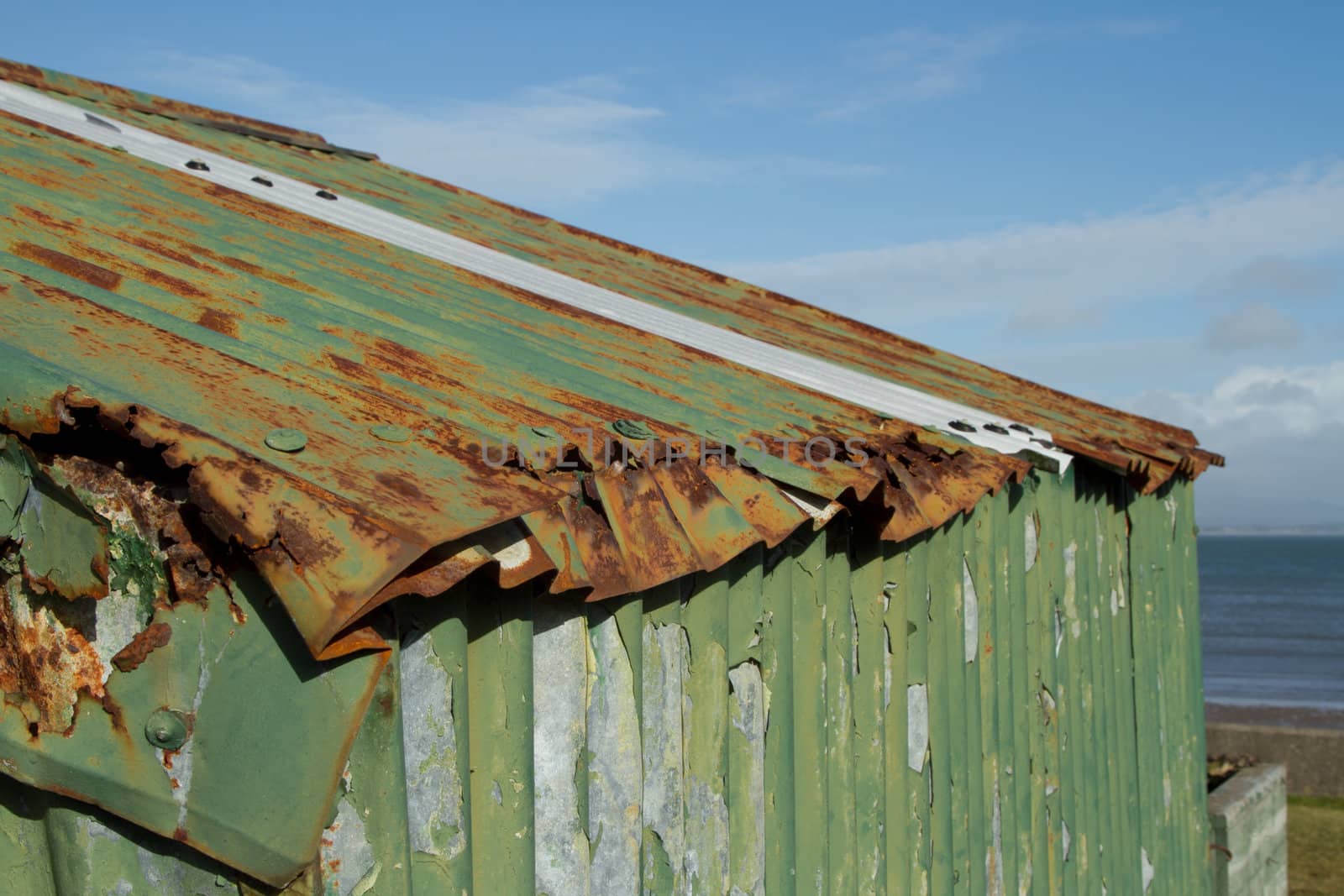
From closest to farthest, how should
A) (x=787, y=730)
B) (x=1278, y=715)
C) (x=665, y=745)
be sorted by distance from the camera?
(x=665, y=745) < (x=787, y=730) < (x=1278, y=715)

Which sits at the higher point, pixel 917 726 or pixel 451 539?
pixel 451 539

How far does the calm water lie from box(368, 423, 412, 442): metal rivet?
3549 cm

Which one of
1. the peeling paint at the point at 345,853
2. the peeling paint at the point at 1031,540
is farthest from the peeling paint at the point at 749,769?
the peeling paint at the point at 1031,540

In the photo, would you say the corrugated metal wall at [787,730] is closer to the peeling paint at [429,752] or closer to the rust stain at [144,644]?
the peeling paint at [429,752]

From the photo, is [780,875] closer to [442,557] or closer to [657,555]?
[657,555]

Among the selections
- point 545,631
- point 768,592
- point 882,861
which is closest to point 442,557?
point 545,631

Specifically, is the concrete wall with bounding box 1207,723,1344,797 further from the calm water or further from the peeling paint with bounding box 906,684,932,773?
the calm water

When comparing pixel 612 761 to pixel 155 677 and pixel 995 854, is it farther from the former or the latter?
pixel 995 854

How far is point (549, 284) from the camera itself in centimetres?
444

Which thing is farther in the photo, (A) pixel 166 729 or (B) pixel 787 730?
(B) pixel 787 730

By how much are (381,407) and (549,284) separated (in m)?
2.54

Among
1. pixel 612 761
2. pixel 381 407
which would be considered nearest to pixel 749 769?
pixel 612 761

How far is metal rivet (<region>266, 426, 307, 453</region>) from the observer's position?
→ 153 centimetres

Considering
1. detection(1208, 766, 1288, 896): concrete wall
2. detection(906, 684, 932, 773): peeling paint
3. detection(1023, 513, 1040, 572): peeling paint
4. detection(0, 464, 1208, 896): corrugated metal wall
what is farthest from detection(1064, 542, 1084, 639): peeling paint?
detection(1208, 766, 1288, 896): concrete wall
